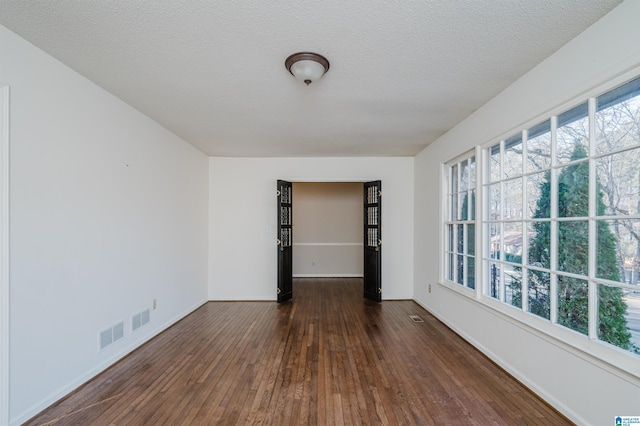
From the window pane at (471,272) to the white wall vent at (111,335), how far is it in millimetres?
3902

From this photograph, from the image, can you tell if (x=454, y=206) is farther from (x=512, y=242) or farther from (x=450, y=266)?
(x=512, y=242)

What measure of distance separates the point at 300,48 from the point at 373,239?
395 centimetres

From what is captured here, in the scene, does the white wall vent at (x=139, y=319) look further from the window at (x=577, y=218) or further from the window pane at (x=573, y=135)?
the window pane at (x=573, y=135)

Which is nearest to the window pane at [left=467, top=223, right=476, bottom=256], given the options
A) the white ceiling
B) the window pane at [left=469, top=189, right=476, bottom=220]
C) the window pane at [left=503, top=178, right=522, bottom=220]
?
the window pane at [left=469, top=189, right=476, bottom=220]

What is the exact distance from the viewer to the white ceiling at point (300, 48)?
172cm

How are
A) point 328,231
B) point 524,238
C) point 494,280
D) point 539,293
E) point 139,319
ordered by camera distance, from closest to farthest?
point 539,293 < point 524,238 < point 494,280 < point 139,319 < point 328,231

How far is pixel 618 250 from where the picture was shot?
5.92ft

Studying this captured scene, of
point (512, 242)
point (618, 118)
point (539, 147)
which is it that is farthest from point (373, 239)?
point (618, 118)

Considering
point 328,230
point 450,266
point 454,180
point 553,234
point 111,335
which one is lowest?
point 111,335

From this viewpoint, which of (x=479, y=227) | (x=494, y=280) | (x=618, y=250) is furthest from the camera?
(x=479, y=227)

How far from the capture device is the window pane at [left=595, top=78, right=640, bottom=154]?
68.2 inches

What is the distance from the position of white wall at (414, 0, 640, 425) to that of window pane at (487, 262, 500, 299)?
0.16 metres

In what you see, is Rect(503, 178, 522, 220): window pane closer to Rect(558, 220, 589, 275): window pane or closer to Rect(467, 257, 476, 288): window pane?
Rect(558, 220, 589, 275): window pane

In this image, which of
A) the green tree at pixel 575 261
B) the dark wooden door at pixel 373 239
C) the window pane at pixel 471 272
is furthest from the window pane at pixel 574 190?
the dark wooden door at pixel 373 239
